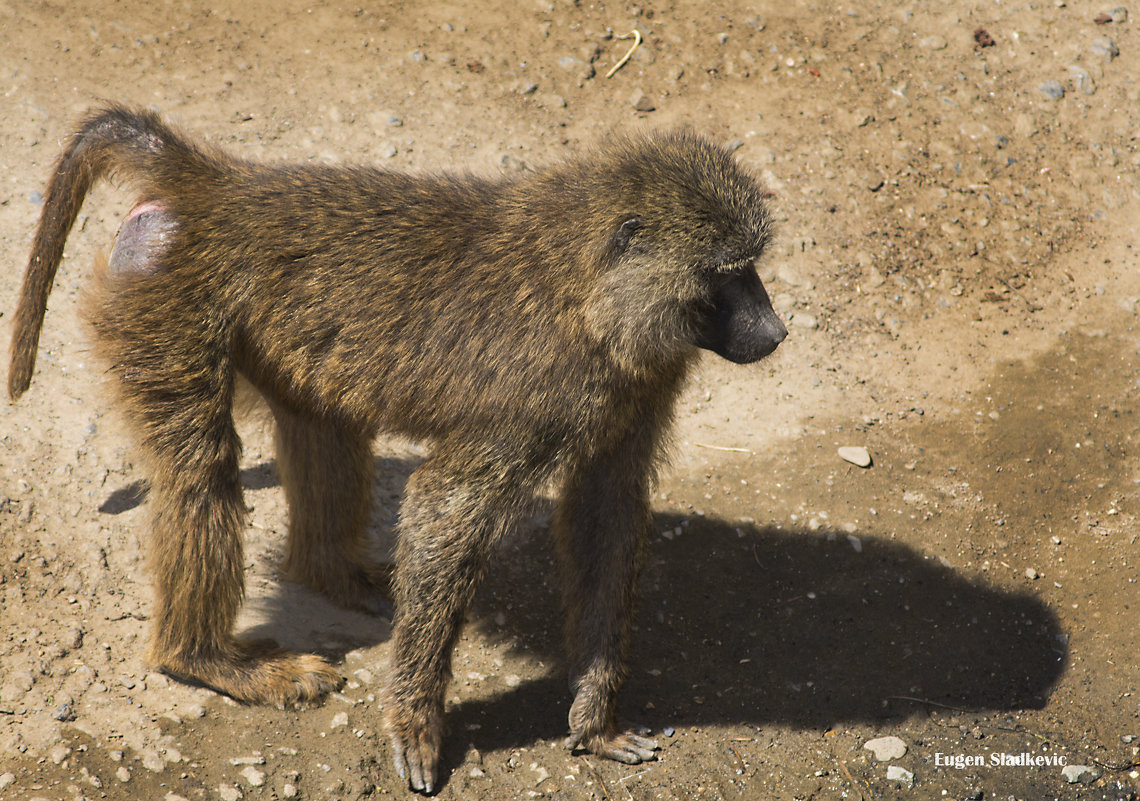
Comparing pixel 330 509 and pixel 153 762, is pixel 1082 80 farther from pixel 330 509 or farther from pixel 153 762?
pixel 153 762

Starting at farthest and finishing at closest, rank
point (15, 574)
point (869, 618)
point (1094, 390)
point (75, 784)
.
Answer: point (1094, 390), point (869, 618), point (15, 574), point (75, 784)

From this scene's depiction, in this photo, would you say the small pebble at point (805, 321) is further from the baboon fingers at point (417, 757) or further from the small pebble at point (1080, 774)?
the baboon fingers at point (417, 757)

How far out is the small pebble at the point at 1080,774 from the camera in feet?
12.2

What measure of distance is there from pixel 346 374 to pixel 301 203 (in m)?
0.61

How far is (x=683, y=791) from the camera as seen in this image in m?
3.67

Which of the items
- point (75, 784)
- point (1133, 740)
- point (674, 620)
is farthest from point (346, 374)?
point (1133, 740)

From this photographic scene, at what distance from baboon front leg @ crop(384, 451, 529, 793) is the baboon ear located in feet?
2.72

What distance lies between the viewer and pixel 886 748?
3.85 meters

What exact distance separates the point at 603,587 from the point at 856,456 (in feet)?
6.29

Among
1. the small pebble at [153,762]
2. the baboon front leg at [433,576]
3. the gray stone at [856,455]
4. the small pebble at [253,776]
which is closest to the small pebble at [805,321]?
the gray stone at [856,455]

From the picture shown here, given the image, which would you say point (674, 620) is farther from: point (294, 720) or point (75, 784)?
point (75, 784)

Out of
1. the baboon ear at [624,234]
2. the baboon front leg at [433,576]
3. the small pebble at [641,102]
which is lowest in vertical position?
the baboon front leg at [433,576]

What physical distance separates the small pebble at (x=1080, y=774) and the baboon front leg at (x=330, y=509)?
112 inches

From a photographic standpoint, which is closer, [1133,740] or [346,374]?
[346,374]
